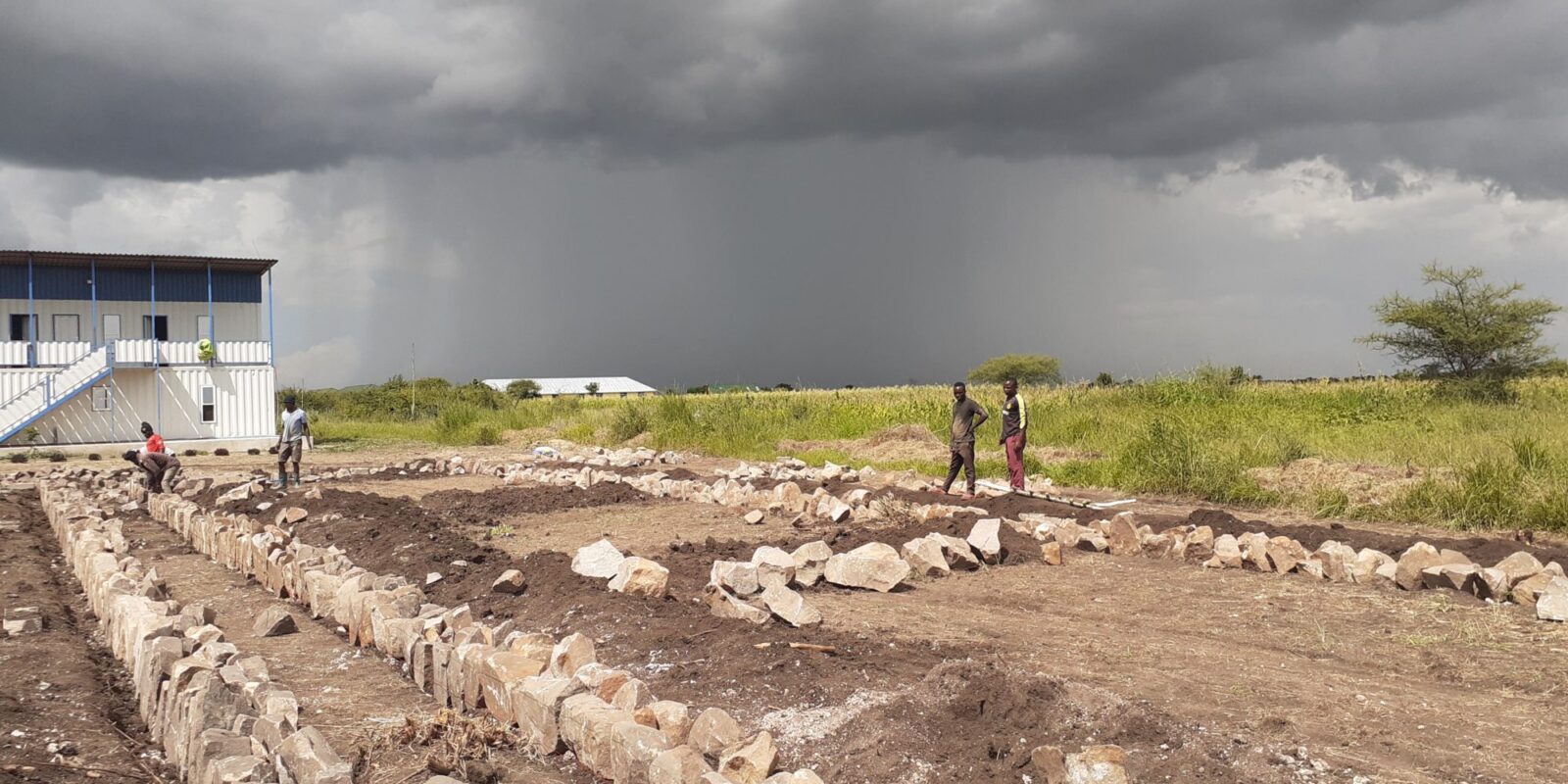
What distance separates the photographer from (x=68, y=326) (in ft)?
115

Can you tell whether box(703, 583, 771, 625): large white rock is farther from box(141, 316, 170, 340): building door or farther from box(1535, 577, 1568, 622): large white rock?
box(141, 316, 170, 340): building door

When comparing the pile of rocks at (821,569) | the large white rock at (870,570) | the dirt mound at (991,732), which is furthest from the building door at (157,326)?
the dirt mound at (991,732)

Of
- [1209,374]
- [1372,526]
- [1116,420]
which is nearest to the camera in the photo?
[1372,526]

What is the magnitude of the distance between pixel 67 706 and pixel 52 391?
31286 mm

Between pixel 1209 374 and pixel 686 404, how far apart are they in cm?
1460

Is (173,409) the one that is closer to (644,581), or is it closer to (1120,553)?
(644,581)

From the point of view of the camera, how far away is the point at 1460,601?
25.9 feet

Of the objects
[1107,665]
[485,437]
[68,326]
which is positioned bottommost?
[1107,665]

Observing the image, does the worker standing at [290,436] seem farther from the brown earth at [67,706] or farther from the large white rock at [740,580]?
the large white rock at [740,580]

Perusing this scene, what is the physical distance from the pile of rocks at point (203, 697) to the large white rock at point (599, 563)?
2596mm

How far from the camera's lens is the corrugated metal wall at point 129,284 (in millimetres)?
34031

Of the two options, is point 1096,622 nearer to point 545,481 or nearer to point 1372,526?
point 1372,526

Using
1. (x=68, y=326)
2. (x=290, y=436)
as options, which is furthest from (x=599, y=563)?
(x=68, y=326)

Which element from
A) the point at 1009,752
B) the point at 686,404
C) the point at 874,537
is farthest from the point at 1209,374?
the point at 1009,752
